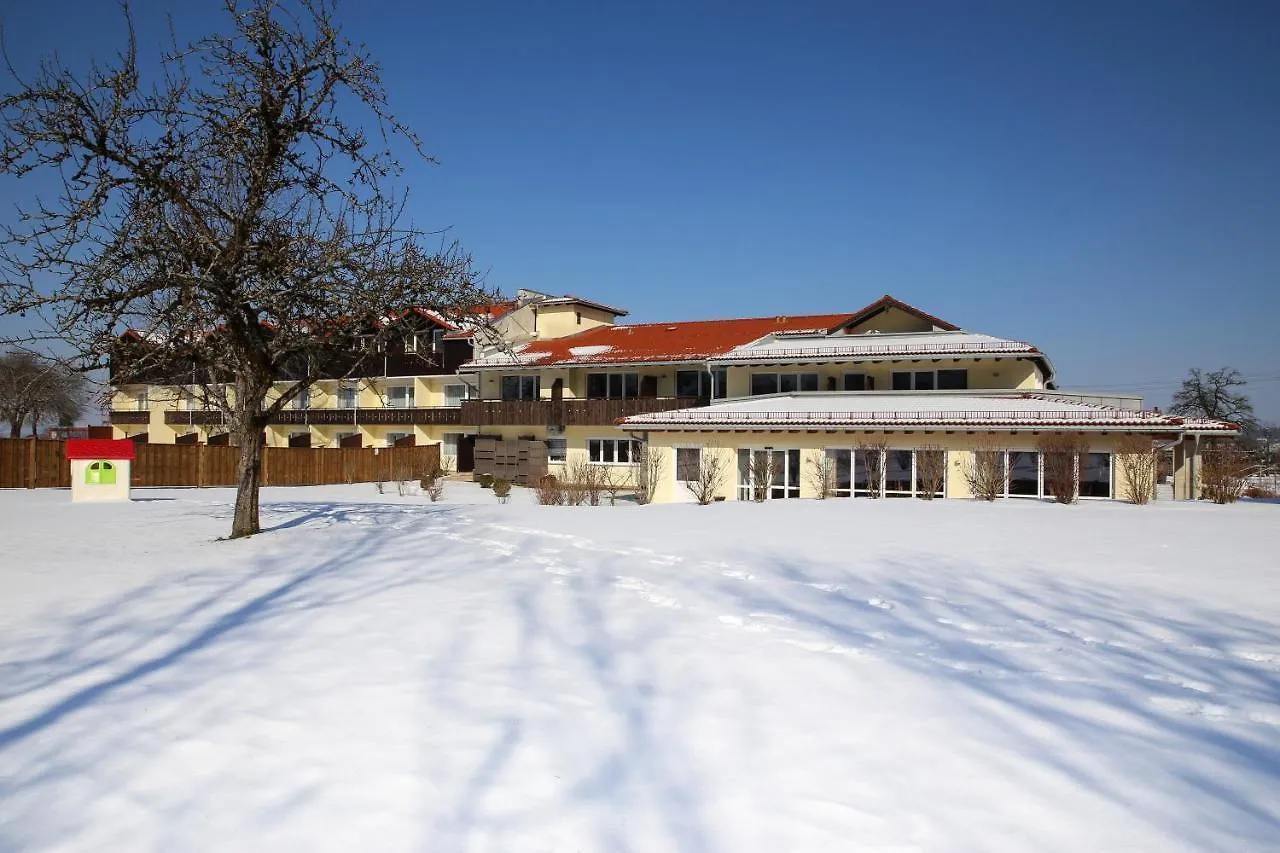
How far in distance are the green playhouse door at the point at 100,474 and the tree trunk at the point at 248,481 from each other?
38.0ft

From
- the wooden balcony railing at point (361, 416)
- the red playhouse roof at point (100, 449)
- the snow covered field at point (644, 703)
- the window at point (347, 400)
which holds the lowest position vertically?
the snow covered field at point (644, 703)

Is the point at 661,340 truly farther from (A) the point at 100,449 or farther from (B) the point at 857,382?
(A) the point at 100,449

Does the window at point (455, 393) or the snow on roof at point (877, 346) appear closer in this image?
the snow on roof at point (877, 346)

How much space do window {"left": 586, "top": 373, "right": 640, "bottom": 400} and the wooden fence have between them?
8.29 m

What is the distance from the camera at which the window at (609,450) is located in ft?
134

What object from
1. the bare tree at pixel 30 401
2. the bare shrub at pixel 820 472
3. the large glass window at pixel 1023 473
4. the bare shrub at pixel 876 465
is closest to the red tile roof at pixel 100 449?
the bare tree at pixel 30 401

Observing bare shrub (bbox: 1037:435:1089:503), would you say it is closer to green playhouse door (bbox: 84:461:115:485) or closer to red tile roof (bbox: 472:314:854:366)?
red tile roof (bbox: 472:314:854:366)

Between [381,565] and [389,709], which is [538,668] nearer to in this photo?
[389,709]

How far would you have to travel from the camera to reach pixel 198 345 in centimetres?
1337

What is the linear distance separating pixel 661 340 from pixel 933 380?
15.0m

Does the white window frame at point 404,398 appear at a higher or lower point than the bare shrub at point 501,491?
higher

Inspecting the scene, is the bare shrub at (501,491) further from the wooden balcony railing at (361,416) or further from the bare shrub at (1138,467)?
the wooden balcony railing at (361,416)

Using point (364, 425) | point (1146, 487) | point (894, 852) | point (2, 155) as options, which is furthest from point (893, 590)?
point (364, 425)

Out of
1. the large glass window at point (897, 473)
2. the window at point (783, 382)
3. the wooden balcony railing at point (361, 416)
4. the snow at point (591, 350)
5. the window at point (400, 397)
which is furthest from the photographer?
the window at point (400, 397)
